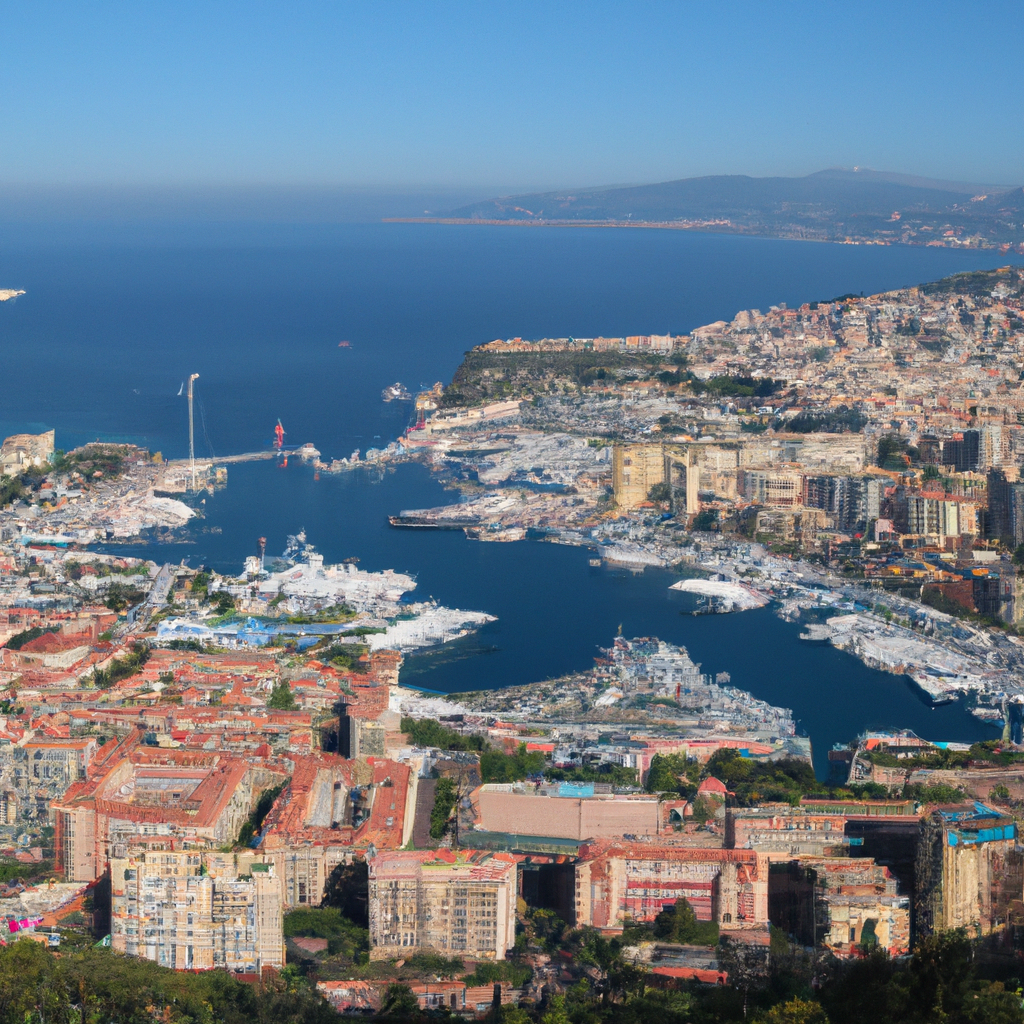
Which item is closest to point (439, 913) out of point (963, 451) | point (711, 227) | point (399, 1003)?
point (399, 1003)

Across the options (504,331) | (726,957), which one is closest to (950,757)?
(726,957)

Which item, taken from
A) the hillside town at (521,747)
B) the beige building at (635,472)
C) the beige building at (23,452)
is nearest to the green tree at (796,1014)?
the hillside town at (521,747)

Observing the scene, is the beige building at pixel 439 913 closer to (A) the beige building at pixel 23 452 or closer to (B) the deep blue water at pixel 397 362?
(B) the deep blue water at pixel 397 362

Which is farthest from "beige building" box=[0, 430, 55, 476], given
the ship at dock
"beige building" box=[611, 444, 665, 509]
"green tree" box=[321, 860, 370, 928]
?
"green tree" box=[321, 860, 370, 928]

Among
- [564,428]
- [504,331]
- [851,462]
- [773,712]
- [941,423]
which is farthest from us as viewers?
[504,331]

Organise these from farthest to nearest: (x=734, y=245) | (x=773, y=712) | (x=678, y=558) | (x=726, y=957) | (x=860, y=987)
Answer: (x=734, y=245), (x=678, y=558), (x=773, y=712), (x=726, y=957), (x=860, y=987)

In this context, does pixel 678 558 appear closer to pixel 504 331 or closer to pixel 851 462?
pixel 851 462

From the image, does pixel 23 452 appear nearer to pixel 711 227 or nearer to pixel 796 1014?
pixel 796 1014
